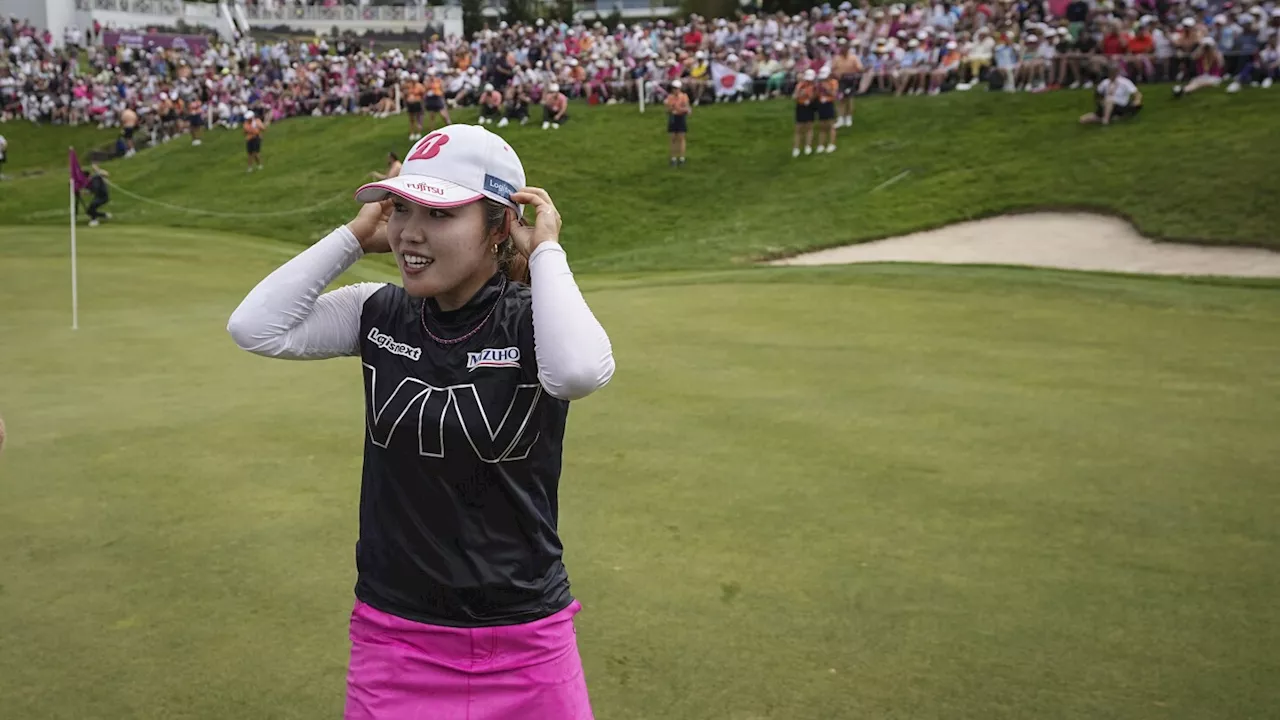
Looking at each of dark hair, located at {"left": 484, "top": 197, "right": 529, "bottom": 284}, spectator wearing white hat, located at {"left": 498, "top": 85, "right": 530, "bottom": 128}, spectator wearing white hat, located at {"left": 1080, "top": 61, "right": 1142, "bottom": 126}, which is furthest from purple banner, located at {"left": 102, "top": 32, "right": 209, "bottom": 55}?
dark hair, located at {"left": 484, "top": 197, "right": 529, "bottom": 284}

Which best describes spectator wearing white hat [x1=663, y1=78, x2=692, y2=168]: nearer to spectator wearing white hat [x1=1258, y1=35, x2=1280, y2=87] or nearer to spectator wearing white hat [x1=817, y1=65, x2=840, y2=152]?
spectator wearing white hat [x1=817, y1=65, x2=840, y2=152]

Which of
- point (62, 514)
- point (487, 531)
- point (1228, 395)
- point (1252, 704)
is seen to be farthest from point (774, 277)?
point (487, 531)

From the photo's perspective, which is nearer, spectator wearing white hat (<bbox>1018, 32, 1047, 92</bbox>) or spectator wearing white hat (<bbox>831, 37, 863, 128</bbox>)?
spectator wearing white hat (<bbox>1018, 32, 1047, 92</bbox>)

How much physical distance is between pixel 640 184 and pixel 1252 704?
2631 cm

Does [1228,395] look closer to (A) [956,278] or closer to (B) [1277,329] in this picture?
(B) [1277,329]

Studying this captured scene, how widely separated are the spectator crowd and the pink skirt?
28015mm

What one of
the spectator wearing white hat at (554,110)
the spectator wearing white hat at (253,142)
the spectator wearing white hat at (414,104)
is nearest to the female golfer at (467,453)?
the spectator wearing white hat at (414,104)

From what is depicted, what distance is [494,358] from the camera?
9.86 ft

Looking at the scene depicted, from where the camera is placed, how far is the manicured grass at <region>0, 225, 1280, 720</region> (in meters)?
4.71

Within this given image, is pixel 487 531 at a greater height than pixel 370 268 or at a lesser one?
greater

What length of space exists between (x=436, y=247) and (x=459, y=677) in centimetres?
105

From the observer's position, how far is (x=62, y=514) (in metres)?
6.77

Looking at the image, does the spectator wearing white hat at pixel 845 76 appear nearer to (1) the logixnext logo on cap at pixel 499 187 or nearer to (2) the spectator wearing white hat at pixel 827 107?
(2) the spectator wearing white hat at pixel 827 107

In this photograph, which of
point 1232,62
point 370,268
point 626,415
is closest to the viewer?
point 626,415
